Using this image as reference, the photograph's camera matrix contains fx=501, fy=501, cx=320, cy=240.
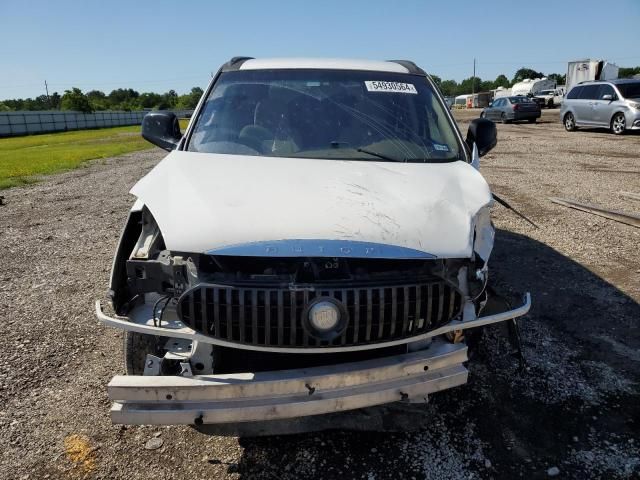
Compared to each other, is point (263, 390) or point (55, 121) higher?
point (55, 121)

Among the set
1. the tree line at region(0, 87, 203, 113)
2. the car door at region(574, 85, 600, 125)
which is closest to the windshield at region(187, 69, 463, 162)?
the car door at region(574, 85, 600, 125)

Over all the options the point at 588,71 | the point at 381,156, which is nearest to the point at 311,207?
the point at 381,156

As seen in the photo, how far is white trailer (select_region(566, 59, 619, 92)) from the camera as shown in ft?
93.8

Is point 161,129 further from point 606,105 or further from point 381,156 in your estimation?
point 606,105

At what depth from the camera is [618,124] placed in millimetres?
17344

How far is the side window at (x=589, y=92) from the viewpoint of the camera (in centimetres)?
1783

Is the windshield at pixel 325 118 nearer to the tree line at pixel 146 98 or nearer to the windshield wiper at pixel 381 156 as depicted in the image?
the windshield wiper at pixel 381 156

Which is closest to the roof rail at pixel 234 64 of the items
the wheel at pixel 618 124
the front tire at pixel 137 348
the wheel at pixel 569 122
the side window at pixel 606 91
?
the front tire at pixel 137 348

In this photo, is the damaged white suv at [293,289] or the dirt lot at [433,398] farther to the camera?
the dirt lot at [433,398]

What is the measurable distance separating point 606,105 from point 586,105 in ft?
3.16

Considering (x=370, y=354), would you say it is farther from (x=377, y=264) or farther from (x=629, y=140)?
(x=629, y=140)

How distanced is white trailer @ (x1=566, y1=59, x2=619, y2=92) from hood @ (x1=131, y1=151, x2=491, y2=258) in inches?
1193

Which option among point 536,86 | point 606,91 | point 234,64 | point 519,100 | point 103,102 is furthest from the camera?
point 103,102

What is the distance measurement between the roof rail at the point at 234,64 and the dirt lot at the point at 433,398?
93.7 inches
